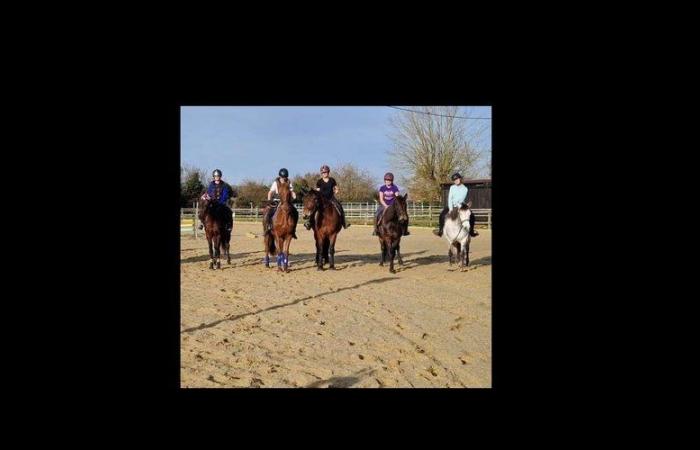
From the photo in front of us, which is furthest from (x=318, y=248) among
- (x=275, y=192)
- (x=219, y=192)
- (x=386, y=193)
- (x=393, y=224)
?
(x=219, y=192)

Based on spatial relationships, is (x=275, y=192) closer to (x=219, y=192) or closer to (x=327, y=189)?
(x=327, y=189)

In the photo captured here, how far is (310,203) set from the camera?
32.7 ft

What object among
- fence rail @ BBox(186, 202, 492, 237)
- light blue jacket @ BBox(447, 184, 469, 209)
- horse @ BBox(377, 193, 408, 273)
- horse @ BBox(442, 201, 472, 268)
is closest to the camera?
horse @ BBox(377, 193, 408, 273)

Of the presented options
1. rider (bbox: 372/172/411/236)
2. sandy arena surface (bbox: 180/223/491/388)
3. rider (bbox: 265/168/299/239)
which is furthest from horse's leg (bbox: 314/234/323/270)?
rider (bbox: 372/172/411/236)

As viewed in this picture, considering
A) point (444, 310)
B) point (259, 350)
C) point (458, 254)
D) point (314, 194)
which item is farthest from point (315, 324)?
point (458, 254)

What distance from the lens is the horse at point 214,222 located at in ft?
34.3

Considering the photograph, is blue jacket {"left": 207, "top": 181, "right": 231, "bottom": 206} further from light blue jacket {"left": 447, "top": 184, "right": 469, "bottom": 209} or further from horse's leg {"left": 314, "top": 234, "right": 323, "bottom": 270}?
light blue jacket {"left": 447, "top": 184, "right": 469, "bottom": 209}

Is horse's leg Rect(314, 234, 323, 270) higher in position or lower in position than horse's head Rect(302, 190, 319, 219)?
lower

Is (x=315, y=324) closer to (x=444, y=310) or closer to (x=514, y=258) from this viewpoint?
(x=444, y=310)

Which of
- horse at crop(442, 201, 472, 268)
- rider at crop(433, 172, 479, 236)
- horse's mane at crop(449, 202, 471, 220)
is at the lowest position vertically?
horse at crop(442, 201, 472, 268)

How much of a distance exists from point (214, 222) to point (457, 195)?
6419mm

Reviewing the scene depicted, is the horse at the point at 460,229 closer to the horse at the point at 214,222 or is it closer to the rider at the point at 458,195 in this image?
the rider at the point at 458,195

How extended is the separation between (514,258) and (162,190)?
6.09 ft

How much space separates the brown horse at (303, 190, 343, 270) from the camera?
397 inches
